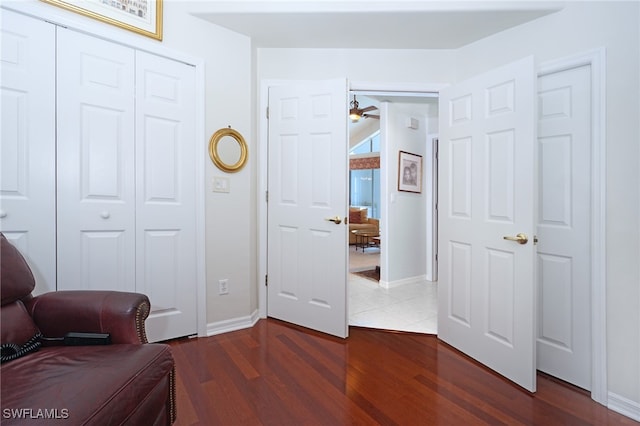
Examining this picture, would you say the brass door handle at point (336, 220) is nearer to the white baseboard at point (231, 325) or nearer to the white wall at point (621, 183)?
the white baseboard at point (231, 325)

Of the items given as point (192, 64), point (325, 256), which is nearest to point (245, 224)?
point (325, 256)

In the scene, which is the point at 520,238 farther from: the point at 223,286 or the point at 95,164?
the point at 95,164

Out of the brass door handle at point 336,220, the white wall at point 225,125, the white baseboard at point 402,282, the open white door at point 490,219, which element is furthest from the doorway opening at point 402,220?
the white wall at point 225,125

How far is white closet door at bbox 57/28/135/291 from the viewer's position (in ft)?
6.12

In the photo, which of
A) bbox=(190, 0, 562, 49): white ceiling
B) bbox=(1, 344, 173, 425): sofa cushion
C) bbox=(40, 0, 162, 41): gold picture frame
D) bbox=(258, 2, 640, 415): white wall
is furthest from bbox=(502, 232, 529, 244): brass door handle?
bbox=(40, 0, 162, 41): gold picture frame

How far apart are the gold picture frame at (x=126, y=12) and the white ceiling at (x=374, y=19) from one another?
0.29m

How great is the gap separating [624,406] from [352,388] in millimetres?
1382

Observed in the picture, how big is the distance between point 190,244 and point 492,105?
229 cm

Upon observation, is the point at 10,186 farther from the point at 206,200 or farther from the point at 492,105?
the point at 492,105

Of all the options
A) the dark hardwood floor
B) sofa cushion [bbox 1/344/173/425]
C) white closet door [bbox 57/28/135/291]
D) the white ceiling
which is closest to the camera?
sofa cushion [bbox 1/344/173/425]

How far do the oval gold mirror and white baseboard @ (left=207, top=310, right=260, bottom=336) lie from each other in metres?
1.20

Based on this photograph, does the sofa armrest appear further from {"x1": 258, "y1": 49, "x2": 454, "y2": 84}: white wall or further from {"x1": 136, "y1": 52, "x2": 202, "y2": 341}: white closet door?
{"x1": 258, "y1": 49, "x2": 454, "y2": 84}: white wall

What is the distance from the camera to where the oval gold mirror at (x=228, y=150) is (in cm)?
238

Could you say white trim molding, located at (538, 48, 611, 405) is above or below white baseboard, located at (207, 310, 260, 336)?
above
